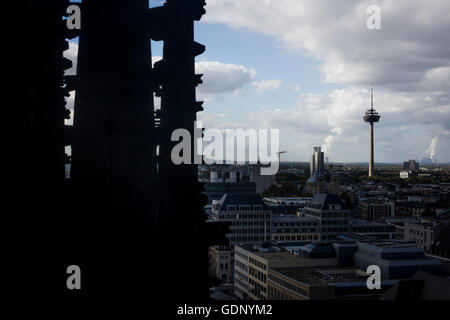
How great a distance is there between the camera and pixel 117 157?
7281 mm

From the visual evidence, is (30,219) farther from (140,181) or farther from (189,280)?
(189,280)

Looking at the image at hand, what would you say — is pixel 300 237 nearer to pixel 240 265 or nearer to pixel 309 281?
pixel 240 265

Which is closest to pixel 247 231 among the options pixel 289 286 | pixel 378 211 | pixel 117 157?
pixel 289 286

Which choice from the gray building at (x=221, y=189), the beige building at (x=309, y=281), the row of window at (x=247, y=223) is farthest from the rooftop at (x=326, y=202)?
the beige building at (x=309, y=281)

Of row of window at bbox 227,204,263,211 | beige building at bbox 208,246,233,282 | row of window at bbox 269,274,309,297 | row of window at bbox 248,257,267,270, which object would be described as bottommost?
beige building at bbox 208,246,233,282

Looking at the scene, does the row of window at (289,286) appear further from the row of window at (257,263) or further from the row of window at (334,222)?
the row of window at (334,222)

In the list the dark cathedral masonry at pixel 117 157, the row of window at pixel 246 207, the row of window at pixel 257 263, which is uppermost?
the dark cathedral masonry at pixel 117 157

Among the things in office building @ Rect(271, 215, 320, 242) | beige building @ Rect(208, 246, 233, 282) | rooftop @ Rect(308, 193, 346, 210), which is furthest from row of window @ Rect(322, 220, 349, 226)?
beige building @ Rect(208, 246, 233, 282)

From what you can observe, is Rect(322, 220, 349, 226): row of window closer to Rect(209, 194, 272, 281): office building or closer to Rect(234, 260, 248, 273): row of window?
Rect(209, 194, 272, 281): office building

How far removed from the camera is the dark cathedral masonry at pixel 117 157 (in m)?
6.77

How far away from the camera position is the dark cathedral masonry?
677cm
